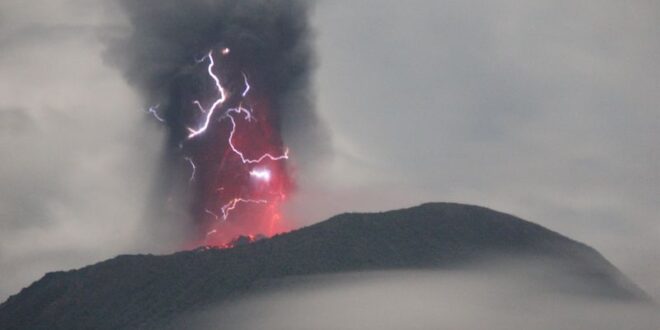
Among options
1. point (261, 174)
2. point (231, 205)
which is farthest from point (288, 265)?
point (261, 174)

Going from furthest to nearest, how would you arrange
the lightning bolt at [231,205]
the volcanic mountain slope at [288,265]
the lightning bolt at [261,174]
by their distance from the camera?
the lightning bolt at [261,174] → the lightning bolt at [231,205] → the volcanic mountain slope at [288,265]

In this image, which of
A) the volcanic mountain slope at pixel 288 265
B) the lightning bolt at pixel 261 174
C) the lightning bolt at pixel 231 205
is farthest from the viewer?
the lightning bolt at pixel 261 174

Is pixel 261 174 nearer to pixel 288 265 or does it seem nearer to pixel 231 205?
pixel 231 205

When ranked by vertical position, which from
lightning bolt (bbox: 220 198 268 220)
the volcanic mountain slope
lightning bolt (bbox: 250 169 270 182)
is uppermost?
lightning bolt (bbox: 250 169 270 182)

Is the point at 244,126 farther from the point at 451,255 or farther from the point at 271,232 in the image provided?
the point at 451,255

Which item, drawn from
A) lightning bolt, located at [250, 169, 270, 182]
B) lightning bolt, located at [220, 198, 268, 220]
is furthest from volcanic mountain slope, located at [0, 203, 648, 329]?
lightning bolt, located at [250, 169, 270, 182]

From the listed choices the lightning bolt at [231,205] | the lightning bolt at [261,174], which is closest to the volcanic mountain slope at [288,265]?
the lightning bolt at [231,205]

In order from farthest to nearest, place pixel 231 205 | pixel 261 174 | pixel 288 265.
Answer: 1. pixel 261 174
2. pixel 231 205
3. pixel 288 265

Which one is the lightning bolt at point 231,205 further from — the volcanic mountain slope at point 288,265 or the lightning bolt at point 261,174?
the volcanic mountain slope at point 288,265

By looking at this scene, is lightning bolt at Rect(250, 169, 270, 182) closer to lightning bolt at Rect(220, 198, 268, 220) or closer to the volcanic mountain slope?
lightning bolt at Rect(220, 198, 268, 220)

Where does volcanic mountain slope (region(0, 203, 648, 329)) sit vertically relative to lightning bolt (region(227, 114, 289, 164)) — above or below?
below
